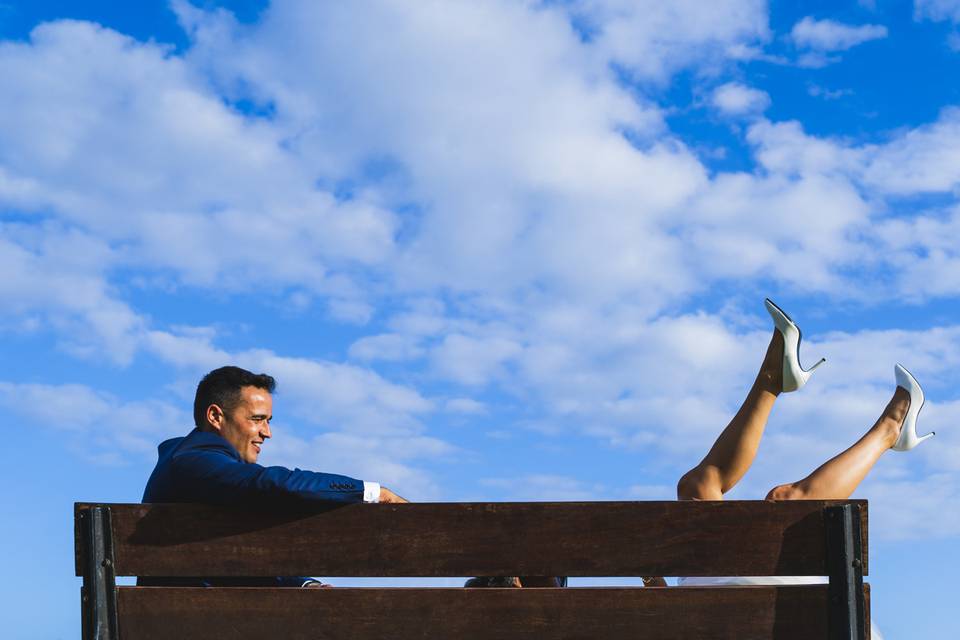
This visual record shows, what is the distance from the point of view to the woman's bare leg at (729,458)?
4992 mm

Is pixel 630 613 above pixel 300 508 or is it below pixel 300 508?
below

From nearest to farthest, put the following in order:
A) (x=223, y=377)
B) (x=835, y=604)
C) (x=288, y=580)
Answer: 1. (x=835, y=604)
2. (x=288, y=580)
3. (x=223, y=377)

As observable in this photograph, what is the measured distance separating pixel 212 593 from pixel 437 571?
0.73 m

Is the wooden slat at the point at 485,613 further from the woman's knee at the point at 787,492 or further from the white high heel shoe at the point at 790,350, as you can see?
the white high heel shoe at the point at 790,350

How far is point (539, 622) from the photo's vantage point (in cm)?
332

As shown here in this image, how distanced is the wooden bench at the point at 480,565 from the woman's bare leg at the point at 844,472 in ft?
5.25

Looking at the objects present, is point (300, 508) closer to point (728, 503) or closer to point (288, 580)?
point (288, 580)

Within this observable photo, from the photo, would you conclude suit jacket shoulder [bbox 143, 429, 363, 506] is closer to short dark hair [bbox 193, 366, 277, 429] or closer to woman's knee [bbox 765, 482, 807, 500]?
short dark hair [bbox 193, 366, 277, 429]

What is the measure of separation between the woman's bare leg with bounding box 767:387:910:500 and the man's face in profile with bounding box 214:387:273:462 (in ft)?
8.00

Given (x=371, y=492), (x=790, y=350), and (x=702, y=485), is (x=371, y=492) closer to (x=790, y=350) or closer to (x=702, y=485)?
(x=702, y=485)

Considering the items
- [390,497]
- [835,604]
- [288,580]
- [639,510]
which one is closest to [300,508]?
[390,497]

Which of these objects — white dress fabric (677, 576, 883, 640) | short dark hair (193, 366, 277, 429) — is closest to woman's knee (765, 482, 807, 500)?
white dress fabric (677, 576, 883, 640)

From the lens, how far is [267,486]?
3459 mm

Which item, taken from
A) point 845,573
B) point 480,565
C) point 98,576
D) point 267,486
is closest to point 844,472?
point 845,573
